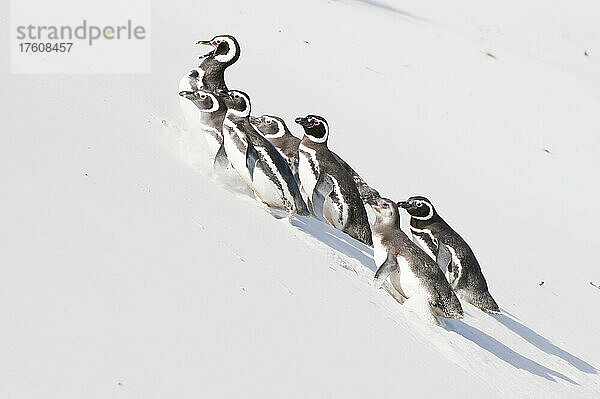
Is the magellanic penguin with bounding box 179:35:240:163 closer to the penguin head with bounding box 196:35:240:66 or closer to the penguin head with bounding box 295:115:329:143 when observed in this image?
the penguin head with bounding box 196:35:240:66

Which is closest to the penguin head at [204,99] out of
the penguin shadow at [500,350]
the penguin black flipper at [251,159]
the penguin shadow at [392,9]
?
the penguin black flipper at [251,159]

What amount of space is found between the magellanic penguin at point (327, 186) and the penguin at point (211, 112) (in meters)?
0.58

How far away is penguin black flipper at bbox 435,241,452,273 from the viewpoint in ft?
19.4

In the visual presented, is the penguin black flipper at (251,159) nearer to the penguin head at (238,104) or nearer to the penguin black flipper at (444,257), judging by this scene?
Answer: the penguin head at (238,104)

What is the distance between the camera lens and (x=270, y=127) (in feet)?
22.5

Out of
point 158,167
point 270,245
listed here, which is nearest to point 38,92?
point 158,167

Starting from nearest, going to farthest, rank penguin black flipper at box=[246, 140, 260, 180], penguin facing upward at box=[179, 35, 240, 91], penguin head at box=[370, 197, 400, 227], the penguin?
penguin head at box=[370, 197, 400, 227], penguin black flipper at box=[246, 140, 260, 180], the penguin, penguin facing upward at box=[179, 35, 240, 91]

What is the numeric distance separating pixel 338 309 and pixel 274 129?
2.59 m

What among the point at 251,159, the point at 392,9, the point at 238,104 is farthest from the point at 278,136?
the point at 392,9

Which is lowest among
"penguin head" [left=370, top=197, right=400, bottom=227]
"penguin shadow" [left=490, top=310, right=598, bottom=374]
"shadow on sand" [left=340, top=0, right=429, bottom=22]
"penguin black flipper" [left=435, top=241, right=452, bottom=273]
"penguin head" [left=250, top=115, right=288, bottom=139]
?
"shadow on sand" [left=340, top=0, right=429, bottom=22]

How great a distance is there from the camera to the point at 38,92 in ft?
20.1

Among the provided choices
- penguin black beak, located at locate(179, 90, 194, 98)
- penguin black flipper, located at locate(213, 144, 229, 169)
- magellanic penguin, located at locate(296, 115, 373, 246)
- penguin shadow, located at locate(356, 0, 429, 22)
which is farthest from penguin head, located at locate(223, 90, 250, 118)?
penguin shadow, located at locate(356, 0, 429, 22)

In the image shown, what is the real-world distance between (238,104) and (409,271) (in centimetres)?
181

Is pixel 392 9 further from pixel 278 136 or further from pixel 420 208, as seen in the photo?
pixel 420 208
